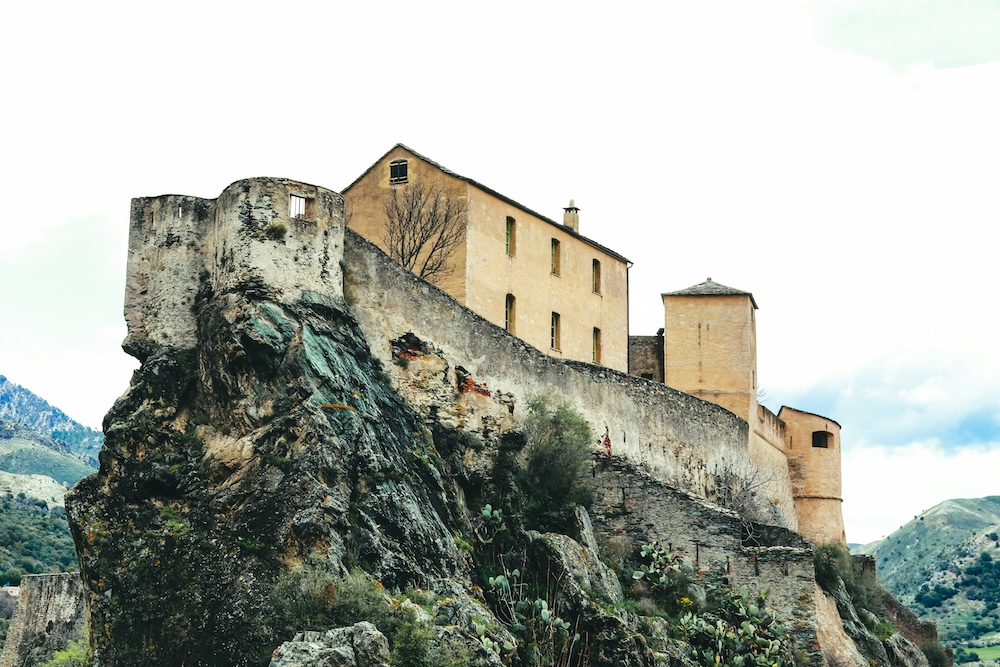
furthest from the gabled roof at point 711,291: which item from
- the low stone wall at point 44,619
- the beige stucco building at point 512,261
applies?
the low stone wall at point 44,619

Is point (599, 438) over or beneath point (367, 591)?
over

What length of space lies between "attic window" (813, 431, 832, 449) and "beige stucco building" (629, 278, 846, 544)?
4.19 feet

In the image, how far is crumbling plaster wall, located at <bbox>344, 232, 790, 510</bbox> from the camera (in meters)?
29.7

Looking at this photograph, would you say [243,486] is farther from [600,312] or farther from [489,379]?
[600,312]

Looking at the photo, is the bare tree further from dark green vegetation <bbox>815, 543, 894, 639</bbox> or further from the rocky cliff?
dark green vegetation <bbox>815, 543, 894, 639</bbox>

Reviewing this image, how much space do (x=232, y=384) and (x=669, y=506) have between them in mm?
10504

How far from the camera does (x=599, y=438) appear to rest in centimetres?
3491

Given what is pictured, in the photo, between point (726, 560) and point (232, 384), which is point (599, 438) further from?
point (232, 384)

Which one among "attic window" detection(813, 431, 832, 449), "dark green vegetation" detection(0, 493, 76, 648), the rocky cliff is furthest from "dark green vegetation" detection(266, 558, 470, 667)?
"dark green vegetation" detection(0, 493, 76, 648)

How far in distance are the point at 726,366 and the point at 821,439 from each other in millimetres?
5807

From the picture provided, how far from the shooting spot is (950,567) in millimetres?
94062

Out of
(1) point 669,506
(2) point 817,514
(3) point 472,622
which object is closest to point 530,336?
(1) point 669,506

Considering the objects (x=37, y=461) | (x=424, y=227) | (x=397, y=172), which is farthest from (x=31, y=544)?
(x=37, y=461)

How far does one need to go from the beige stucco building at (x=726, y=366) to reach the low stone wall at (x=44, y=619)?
60.4 ft
